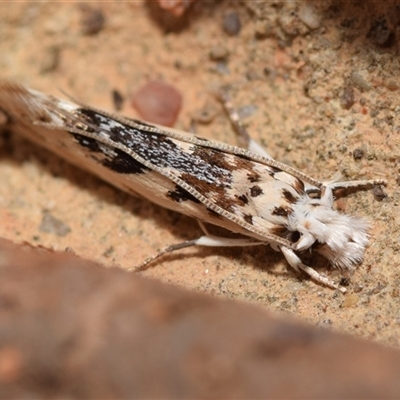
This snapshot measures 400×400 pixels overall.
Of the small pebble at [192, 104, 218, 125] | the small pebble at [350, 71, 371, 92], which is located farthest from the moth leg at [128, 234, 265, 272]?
the small pebble at [350, 71, 371, 92]

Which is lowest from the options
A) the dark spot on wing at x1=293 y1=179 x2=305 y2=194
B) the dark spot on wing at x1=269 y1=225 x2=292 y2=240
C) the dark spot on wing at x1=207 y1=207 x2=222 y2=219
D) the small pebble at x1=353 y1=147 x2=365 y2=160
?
the dark spot on wing at x1=207 y1=207 x2=222 y2=219

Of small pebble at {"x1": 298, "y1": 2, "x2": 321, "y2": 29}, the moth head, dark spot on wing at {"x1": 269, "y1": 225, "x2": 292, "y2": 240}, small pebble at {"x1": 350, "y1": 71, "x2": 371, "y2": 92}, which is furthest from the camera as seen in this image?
small pebble at {"x1": 298, "y1": 2, "x2": 321, "y2": 29}

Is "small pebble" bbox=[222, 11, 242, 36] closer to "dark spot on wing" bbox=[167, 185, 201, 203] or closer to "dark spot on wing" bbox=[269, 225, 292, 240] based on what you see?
"dark spot on wing" bbox=[167, 185, 201, 203]

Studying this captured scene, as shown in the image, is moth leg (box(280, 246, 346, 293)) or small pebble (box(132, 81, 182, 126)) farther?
small pebble (box(132, 81, 182, 126))

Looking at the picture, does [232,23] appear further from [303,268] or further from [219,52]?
[303,268]

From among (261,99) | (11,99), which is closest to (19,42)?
(11,99)

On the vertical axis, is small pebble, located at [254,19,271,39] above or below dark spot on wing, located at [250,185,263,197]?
above

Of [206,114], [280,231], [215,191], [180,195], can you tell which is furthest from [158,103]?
[280,231]

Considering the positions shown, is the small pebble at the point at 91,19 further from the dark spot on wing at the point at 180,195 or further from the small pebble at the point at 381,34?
the small pebble at the point at 381,34
